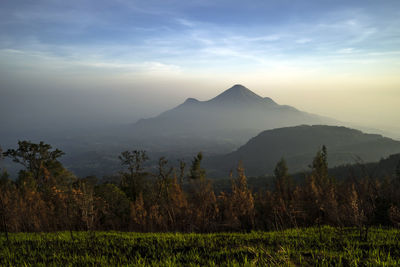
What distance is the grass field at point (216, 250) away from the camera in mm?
5258

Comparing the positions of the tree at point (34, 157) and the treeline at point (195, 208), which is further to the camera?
the tree at point (34, 157)

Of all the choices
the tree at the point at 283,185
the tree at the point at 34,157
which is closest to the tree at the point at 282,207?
the tree at the point at 283,185

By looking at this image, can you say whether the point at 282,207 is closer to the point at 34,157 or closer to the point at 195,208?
the point at 195,208

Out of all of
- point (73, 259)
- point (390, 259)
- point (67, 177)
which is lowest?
point (67, 177)

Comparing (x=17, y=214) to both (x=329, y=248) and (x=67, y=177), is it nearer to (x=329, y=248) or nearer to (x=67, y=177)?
(x=329, y=248)

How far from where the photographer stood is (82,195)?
8.33 m

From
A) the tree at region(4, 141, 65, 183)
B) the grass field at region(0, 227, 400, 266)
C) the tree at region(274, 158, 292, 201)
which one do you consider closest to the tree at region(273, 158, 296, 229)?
the tree at region(274, 158, 292, 201)

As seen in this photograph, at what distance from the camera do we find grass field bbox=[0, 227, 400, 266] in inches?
207

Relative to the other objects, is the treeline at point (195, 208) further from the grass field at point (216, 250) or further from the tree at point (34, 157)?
the tree at point (34, 157)

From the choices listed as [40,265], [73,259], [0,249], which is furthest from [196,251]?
[0,249]

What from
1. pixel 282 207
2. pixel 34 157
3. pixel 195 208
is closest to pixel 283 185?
pixel 282 207

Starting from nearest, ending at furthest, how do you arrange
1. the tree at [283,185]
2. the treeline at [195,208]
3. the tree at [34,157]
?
the treeline at [195,208]
the tree at [283,185]
the tree at [34,157]

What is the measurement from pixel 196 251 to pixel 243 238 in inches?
72.2

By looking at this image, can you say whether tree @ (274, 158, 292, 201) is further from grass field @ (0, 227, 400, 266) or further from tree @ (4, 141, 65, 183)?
tree @ (4, 141, 65, 183)
